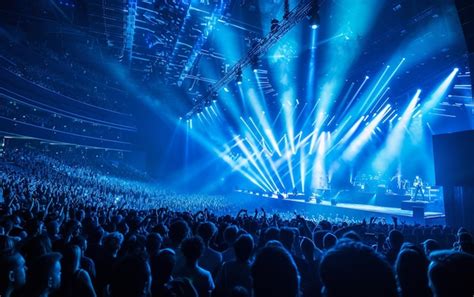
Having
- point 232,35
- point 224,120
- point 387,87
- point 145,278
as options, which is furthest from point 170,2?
point 224,120

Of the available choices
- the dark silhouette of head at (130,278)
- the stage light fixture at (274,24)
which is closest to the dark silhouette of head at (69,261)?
the dark silhouette of head at (130,278)

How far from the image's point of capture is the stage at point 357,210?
12.4 metres

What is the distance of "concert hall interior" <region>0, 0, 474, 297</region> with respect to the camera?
9.01ft

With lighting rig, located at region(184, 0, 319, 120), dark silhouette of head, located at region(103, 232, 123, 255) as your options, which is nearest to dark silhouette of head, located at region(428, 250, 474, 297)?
dark silhouette of head, located at region(103, 232, 123, 255)

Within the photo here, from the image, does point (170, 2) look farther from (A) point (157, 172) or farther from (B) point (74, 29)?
(A) point (157, 172)

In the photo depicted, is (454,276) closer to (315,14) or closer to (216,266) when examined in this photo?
(216,266)

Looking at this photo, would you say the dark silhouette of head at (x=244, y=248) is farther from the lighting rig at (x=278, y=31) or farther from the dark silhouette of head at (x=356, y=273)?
the lighting rig at (x=278, y=31)

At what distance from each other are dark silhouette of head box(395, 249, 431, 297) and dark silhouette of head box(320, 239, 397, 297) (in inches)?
43.3

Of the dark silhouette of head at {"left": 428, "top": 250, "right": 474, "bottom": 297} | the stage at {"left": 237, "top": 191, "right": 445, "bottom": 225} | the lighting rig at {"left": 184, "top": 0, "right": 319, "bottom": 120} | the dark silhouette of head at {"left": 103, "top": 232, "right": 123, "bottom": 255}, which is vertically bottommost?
the dark silhouette of head at {"left": 103, "top": 232, "right": 123, "bottom": 255}

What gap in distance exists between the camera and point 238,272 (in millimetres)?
2795

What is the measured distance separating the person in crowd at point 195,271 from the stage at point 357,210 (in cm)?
1223

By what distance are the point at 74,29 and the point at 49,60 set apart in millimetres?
11452

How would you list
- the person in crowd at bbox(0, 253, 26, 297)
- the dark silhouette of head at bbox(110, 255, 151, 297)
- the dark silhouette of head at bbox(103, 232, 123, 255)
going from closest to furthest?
1. the dark silhouette of head at bbox(110, 255, 151, 297)
2. the person in crowd at bbox(0, 253, 26, 297)
3. the dark silhouette of head at bbox(103, 232, 123, 255)

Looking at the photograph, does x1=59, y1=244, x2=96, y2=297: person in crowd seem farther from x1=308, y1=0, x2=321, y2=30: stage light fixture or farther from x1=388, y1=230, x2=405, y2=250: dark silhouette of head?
x1=308, y1=0, x2=321, y2=30: stage light fixture
